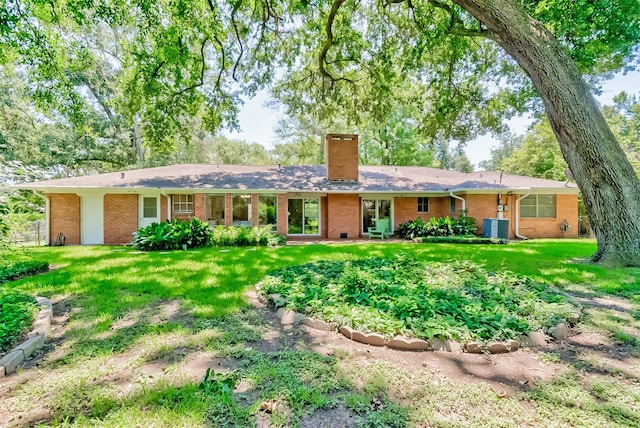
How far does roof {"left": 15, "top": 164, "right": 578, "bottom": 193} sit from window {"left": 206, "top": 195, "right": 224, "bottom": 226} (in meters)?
1.01

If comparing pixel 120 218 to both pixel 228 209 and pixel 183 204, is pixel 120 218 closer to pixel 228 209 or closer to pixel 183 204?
pixel 183 204

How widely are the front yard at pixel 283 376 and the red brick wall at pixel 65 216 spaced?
442 inches

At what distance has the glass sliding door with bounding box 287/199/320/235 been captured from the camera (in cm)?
1555

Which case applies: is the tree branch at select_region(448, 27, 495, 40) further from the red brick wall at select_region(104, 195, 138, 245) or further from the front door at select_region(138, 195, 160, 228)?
the red brick wall at select_region(104, 195, 138, 245)

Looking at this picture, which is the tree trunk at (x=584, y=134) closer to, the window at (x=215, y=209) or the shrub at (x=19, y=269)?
the shrub at (x=19, y=269)

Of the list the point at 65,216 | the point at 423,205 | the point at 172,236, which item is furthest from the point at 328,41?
the point at 65,216

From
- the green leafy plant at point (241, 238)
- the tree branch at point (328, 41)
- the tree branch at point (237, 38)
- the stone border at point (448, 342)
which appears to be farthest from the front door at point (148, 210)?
the stone border at point (448, 342)

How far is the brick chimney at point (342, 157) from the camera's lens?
15.9m

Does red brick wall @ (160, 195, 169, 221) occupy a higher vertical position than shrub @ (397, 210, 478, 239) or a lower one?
higher

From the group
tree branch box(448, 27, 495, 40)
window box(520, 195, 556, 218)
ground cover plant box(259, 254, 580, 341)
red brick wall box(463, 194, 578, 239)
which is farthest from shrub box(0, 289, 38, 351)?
window box(520, 195, 556, 218)

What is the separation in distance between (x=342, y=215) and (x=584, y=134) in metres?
9.96

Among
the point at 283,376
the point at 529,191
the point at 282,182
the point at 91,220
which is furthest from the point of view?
the point at 282,182

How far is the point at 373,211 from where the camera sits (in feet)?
52.6

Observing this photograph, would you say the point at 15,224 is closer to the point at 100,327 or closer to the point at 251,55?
the point at 100,327
